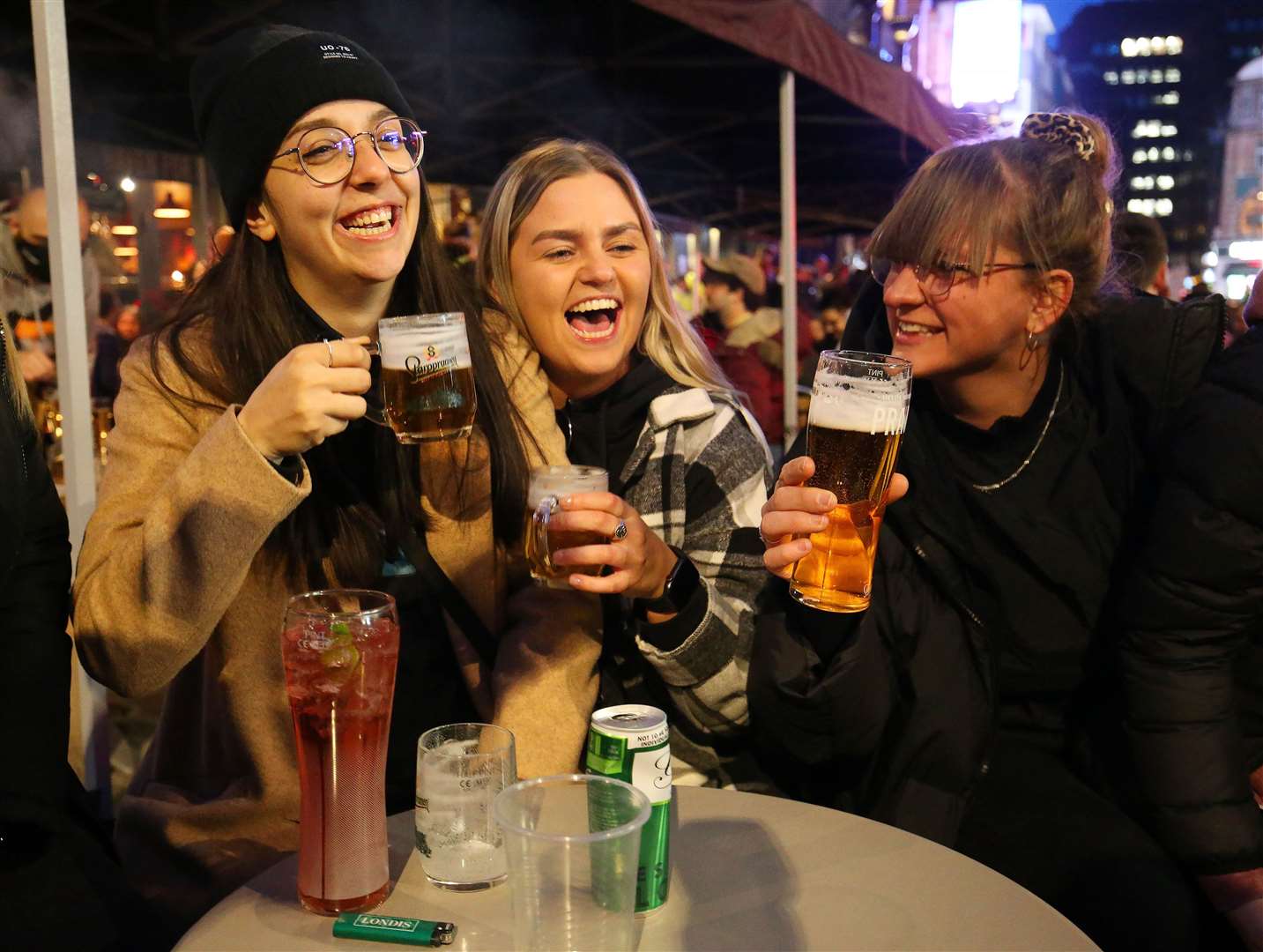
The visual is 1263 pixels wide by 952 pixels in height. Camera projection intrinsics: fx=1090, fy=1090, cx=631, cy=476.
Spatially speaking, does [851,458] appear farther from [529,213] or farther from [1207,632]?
[529,213]

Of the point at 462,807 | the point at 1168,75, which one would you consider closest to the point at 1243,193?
the point at 462,807

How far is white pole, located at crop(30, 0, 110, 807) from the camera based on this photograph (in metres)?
2.41

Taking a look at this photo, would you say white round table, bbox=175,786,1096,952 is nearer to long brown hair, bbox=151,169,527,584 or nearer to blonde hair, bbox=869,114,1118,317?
long brown hair, bbox=151,169,527,584

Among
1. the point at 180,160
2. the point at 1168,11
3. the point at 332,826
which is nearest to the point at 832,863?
the point at 332,826

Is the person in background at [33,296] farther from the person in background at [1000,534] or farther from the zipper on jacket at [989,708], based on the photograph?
the zipper on jacket at [989,708]

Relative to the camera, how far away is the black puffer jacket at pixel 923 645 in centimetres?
200

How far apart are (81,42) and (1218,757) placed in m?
5.26

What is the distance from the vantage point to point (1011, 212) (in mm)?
2182

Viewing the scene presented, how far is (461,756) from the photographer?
1372 mm

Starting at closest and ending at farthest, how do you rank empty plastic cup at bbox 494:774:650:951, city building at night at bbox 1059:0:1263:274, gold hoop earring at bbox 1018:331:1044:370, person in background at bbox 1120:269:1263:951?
empty plastic cup at bbox 494:774:650:951 → person in background at bbox 1120:269:1263:951 → gold hoop earring at bbox 1018:331:1044:370 → city building at night at bbox 1059:0:1263:274

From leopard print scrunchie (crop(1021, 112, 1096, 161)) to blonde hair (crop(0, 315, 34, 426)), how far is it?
1.98 metres

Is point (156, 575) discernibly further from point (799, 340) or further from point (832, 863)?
point (799, 340)

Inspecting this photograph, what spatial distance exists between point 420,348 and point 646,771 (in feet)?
2.44

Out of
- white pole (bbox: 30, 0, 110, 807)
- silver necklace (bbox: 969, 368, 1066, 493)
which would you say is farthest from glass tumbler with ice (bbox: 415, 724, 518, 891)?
white pole (bbox: 30, 0, 110, 807)
